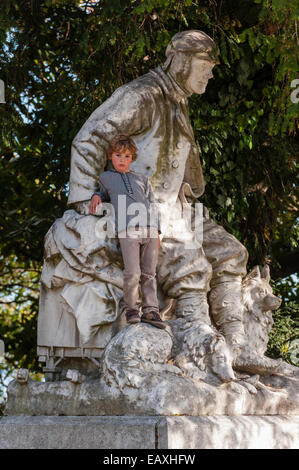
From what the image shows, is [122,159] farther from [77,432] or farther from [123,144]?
[77,432]

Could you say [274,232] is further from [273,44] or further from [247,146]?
[273,44]

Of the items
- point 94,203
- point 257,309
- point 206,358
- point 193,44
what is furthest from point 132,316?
point 193,44

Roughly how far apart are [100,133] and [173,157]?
0.58 m

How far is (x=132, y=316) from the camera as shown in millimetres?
4980

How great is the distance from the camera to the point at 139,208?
17.3ft

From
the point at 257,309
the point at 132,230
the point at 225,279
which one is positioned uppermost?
the point at 132,230

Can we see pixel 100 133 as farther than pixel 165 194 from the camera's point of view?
No

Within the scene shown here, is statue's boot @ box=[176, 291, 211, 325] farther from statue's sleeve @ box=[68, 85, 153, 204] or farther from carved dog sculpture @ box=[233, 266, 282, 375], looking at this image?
statue's sleeve @ box=[68, 85, 153, 204]

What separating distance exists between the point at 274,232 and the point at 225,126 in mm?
1617

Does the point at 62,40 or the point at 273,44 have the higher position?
the point at 62,40

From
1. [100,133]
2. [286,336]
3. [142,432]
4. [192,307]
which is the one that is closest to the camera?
[142,432]

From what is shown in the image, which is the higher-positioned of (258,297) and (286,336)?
(258,297)

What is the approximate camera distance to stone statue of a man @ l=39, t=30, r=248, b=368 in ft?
17.4
